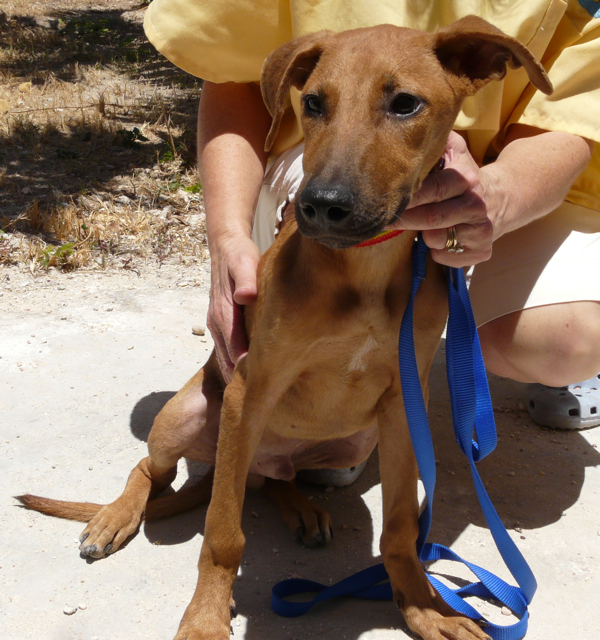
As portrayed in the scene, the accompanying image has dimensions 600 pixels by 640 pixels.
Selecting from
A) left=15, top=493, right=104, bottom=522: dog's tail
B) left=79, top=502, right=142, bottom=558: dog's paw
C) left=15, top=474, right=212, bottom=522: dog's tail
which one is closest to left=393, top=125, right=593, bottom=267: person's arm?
left=15, top=474, right=212, bottom=522: dog's tail

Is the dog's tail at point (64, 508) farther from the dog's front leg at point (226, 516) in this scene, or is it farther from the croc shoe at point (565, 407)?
the croc shoe at point (565, 407)

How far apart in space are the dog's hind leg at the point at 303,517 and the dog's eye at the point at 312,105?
1468 millimetres

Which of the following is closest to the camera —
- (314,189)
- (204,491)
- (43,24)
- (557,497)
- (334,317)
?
(314,189)

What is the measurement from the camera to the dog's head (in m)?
1.60

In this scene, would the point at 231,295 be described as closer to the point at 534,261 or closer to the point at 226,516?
the point at 226,516

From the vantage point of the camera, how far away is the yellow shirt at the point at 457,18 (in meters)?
2.39

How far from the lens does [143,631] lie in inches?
84.0

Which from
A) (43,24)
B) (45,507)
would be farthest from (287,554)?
(43,24)

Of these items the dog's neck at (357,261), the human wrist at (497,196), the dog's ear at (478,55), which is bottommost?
the dog's neck at (357,261)

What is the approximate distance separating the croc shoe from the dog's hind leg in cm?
131

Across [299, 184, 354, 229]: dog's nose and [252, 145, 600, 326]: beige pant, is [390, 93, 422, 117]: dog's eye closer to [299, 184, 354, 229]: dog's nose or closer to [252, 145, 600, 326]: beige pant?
[299, 184, 354, 229]: dog's nose

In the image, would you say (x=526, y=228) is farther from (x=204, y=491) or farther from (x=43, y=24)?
(x=43, y=24)

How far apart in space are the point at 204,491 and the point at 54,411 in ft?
2.96

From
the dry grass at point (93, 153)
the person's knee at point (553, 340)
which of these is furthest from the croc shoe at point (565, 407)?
the dry grass at point (93, 153)
